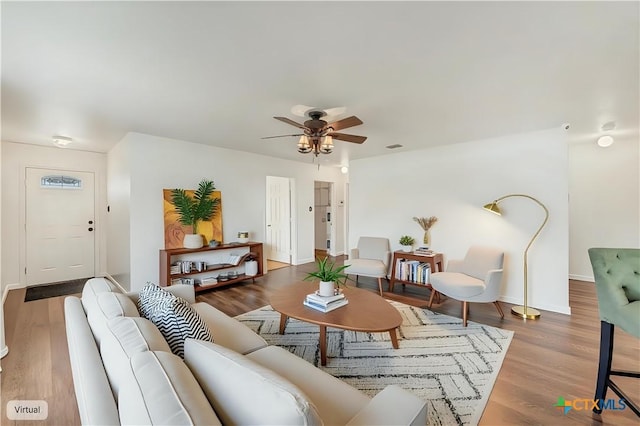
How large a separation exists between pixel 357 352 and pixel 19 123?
4659 millimetres

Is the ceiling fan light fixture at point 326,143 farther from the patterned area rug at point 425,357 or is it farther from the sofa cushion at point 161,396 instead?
the sofa cushion at point 161,396

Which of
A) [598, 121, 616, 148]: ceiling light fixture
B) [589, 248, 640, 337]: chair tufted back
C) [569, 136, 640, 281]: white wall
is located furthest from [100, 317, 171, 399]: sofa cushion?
[569, 136, 640, 281]: white wall

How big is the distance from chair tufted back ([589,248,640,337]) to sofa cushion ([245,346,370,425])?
149cm

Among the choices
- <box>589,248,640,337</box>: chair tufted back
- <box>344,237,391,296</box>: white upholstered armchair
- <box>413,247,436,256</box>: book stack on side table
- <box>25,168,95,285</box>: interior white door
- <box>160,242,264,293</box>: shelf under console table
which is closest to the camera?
<box>589,248,640,337</box>: chair tufted back

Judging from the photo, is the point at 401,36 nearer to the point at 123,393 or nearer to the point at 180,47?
the point at 180,47

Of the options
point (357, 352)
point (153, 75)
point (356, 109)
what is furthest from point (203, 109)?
point (357, 352)

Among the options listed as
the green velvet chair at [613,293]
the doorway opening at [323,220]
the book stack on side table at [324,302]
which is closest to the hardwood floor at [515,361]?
the green velvet chair at [613,293]

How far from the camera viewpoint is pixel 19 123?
3.22 meters

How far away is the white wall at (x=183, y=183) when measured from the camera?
365 cm

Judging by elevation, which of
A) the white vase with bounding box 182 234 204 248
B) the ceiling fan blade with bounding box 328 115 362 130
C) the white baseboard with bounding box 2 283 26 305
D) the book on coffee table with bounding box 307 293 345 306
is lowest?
the white baseboard with bounding box 2 283 26 305

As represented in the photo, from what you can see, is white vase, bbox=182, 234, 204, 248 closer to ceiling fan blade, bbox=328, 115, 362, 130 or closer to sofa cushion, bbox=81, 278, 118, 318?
sofa cushion, bbox=81, 278, 118, 318

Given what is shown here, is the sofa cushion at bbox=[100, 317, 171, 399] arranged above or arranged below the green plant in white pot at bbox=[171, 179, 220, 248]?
A: below

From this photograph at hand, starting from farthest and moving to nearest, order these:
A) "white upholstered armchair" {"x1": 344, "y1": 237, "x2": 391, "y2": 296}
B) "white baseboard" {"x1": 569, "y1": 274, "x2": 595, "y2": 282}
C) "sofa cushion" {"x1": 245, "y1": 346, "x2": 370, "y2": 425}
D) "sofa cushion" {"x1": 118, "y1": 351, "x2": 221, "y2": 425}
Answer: "white baseboard" {"x1": 569, "y1": 274, "x2": 595, "y2": 282} < "white upholstered armchair" {"x1": 344, "y1": 237, "x2": 391, "y2": 296} < "sofa cushion" {"x1": 245, "y1": 346, "x2": 370, "y2": 425} < "sofa cushion" {"x1": 118, "y1": 351, "x2": 221, "y2": 425}

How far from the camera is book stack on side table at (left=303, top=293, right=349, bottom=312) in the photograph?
7.56 ft
